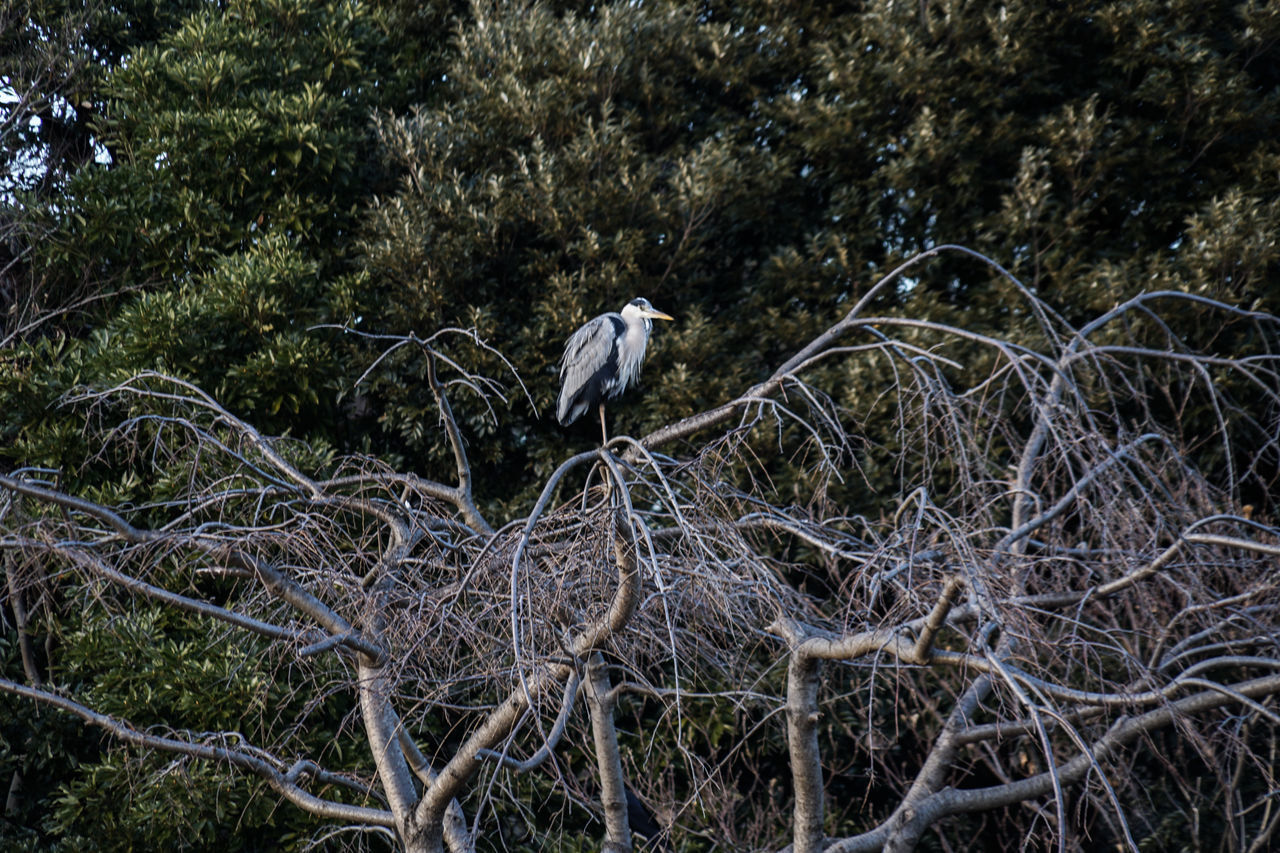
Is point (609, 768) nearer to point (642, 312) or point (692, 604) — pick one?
point (692, 604)

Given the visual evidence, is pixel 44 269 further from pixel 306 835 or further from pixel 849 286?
A: pixel 849 286

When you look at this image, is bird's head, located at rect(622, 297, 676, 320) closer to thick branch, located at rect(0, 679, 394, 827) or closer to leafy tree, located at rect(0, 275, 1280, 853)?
leafy tree, located at rect(0, 275, 1280, 853)

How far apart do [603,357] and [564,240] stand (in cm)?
138

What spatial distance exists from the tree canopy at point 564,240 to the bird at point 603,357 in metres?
0.53

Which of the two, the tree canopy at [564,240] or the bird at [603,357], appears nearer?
the bird at [603,357]

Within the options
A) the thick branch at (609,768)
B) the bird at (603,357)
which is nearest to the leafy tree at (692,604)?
the thick branch at (609,768)

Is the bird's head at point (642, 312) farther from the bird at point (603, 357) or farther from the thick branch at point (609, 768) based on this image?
the thick branch at point (609, 768)

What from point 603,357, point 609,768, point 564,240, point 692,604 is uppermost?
point 564,240

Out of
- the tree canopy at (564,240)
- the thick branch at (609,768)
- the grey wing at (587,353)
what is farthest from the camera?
the tree canopy at (564,240)

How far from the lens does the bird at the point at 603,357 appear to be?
504cm

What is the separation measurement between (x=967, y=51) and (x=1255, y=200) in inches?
66.4

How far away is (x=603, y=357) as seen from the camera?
503 cm

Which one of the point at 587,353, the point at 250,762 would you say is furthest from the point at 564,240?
the point at 250,762

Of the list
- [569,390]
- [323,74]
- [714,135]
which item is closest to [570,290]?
[569,390]
